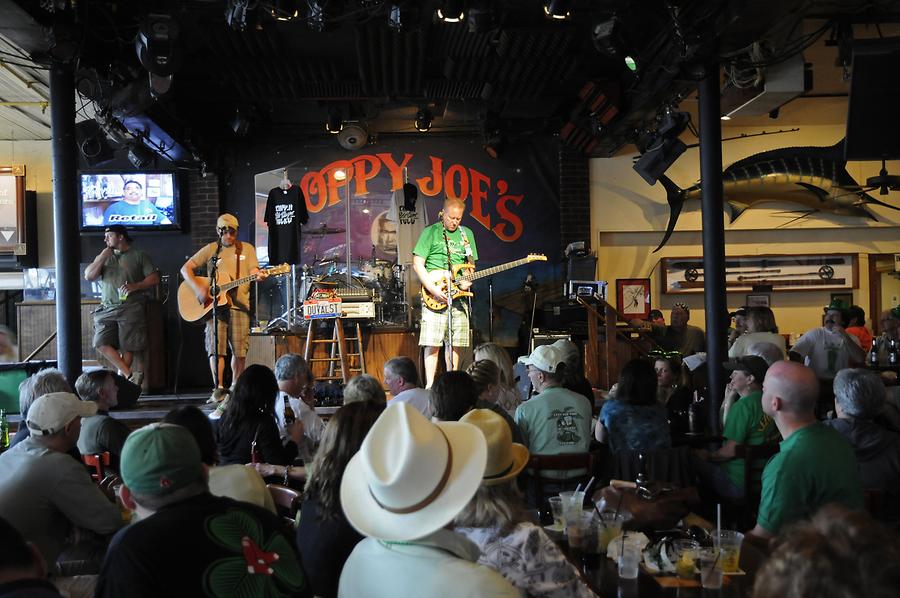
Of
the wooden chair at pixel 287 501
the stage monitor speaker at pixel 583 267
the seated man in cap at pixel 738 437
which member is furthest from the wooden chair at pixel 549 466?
the stage monitor speaker at pixel 583 267

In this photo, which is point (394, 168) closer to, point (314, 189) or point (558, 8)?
point (314, 189)

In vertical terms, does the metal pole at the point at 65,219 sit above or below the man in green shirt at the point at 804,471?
above

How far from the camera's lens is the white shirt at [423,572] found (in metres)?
1.61

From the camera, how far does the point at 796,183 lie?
11508mm

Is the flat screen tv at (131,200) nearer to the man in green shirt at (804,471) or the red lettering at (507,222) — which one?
the red lettering at (507,222)

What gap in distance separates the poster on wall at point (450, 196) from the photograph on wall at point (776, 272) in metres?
2.14

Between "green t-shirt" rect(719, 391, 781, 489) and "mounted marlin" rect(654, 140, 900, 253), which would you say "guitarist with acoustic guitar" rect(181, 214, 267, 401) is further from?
"mounted marlin" rect(654, 140, 900, 253)

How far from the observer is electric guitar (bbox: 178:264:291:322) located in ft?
26.6

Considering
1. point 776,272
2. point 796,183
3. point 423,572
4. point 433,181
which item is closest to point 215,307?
point 433,181

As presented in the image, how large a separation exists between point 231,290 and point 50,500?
18.1 ft

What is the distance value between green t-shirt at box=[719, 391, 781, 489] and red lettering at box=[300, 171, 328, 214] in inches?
308

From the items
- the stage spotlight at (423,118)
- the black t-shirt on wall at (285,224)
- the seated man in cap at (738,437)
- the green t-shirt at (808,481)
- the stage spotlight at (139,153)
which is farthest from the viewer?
the stage spotlight at (423,118)

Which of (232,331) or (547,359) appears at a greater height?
(232,331)

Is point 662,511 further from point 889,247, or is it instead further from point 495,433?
point 889,247
